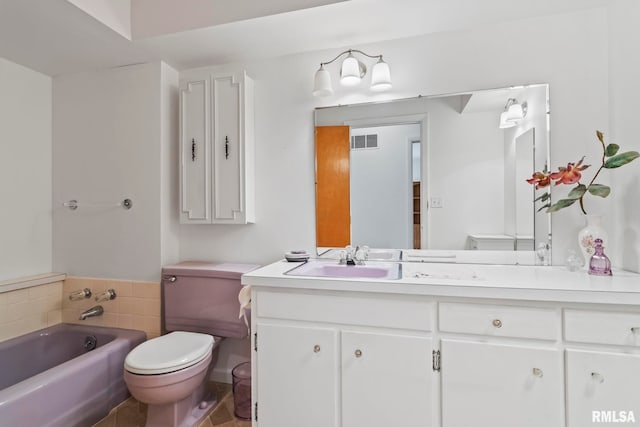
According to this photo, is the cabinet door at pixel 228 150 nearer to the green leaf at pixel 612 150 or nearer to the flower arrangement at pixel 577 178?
the flower arrangement at pixel 577 178

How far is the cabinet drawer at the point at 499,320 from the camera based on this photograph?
1.18m

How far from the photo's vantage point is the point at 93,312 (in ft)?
7.23

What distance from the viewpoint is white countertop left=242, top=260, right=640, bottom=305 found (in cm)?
115

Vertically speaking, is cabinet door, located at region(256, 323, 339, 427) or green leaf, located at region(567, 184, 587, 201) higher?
green leaf, located at region(567, 184, 587, 201)

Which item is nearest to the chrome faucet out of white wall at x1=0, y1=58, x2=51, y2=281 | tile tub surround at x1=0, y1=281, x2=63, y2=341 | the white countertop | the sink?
the sink

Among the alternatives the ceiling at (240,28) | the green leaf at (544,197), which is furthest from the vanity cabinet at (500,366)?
the ceiling at (240,28)

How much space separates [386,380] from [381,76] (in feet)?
5.14

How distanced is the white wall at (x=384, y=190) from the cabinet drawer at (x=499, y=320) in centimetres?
64

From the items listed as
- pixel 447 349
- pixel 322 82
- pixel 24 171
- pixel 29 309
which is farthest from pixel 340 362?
pixel 24 171

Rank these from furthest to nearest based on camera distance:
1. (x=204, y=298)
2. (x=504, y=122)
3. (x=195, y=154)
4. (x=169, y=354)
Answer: (x=195, y=154) < (x=204, y=298) < (x=504, y=122) < (x=169, y=354)

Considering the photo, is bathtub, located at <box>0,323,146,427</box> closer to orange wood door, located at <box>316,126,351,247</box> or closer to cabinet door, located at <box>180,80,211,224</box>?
cabinet door, located at <box>180,80,211,224</box>

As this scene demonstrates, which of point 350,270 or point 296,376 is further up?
point 350,270

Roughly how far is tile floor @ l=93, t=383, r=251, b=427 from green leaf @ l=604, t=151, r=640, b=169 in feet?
7.30

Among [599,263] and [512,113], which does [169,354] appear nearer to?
[599,263]
